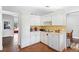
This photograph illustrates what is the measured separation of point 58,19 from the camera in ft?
5.47

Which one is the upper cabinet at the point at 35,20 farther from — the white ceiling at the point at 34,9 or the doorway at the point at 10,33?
the doorway at the point at 10,33

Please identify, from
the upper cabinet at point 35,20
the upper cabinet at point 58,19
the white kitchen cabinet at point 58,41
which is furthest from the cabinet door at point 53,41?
the upper cabinet at point 35,20

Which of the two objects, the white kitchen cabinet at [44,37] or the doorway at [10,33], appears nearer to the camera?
the doorway at [10,33]

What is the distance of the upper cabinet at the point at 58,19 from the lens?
1640 mm

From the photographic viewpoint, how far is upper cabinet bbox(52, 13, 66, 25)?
5.38 feet

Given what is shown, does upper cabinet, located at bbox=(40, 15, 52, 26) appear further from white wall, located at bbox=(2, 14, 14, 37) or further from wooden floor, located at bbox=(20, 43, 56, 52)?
white wall, located at bbox=(2, 14, 14, 37)

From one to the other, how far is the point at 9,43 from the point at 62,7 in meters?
1.07

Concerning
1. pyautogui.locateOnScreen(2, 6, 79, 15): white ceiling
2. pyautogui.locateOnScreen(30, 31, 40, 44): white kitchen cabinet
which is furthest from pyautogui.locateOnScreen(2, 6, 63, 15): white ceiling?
pyautogui.locateOnScreen(30, 31, 40, 44): white kitchen cabinet

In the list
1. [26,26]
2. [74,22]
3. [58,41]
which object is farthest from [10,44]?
[74,22]

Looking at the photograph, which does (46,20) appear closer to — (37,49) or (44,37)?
(44,37)

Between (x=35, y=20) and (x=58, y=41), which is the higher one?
(x=35, y=20)
